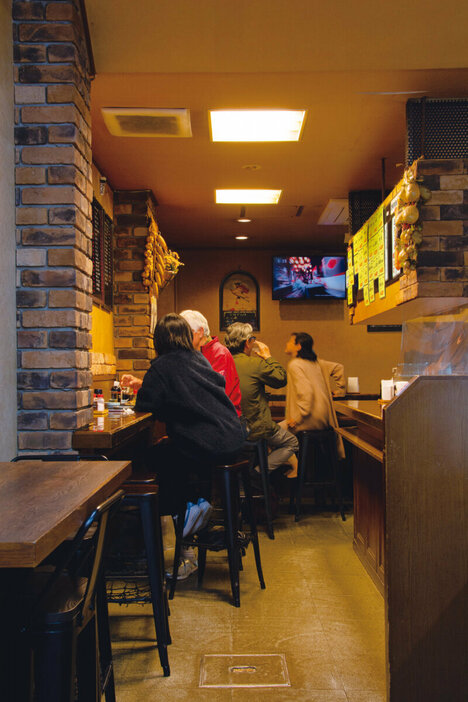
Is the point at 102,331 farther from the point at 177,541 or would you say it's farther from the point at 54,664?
the point at 54,664

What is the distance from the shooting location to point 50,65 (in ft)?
9.05

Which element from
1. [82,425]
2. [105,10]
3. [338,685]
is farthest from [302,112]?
[338,685]

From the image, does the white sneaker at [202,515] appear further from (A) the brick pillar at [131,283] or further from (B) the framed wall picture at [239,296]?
(B) the framed wall picture at [239,296]

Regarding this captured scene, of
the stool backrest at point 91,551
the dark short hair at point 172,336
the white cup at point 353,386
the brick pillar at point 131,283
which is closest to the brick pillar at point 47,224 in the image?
the dark short hair at point 172,336

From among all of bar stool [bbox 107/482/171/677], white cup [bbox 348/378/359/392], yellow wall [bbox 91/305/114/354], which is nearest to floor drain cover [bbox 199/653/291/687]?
bar stool [bbox 107/482/171/677]

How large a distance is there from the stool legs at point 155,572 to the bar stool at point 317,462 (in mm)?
2492

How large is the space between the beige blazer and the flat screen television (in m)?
2.74

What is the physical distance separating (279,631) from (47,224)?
7.34 feet

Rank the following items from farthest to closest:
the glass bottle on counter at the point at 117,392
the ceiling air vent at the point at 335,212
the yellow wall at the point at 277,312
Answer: the yellow wall at the point at 277,312 → the ceiling air vent at the point at 335,212 → the glass bottle on counter at the point at 117,392

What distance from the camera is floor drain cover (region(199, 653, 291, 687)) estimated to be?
7.48 ft

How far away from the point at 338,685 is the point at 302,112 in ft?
10.5

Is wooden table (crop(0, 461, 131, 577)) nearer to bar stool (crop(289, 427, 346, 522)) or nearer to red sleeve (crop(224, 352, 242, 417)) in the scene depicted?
red sleeve (crop(224, 352, 242, 417))

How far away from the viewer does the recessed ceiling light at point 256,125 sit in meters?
3.73

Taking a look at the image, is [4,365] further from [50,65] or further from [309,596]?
[309,596]
